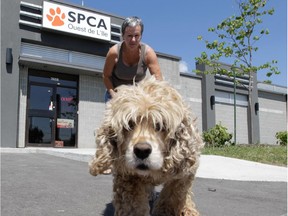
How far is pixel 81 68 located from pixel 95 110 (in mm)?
2366

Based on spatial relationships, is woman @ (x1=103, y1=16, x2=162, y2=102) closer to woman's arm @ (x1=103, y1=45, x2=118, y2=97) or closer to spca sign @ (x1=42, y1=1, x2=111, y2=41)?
woman's arm @ (x1=103, y1=45, x2=118, y2=97)

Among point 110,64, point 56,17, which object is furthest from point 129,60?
point 56,17

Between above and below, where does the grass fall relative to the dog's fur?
below

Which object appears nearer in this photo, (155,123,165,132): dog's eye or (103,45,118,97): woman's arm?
(155,123,165,132): dog's eye

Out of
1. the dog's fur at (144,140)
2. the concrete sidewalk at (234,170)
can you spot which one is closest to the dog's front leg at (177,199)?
the dog's fur at (144,140)

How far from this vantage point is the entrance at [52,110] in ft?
57.6

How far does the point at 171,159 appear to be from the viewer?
3.23 metres

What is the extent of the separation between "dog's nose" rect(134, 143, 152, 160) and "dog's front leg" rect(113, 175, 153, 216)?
0.49 m

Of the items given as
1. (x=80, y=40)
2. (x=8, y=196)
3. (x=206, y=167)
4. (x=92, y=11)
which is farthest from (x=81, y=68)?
(x=8, y=196)

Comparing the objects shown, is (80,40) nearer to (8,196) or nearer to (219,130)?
(219,130)

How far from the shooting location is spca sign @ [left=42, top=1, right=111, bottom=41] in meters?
17.7

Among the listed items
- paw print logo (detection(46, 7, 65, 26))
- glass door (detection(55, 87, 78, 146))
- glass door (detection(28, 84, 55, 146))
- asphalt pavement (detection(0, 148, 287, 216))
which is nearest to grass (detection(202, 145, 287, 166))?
asphalt pavement (detection(0, 148, 287, 216))

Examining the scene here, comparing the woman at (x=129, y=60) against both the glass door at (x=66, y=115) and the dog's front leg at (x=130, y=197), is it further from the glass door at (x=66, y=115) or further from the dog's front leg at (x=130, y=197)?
the glass door at (x=66, y=115)

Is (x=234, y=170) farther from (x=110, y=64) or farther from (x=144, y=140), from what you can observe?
(x=144, y=140)
